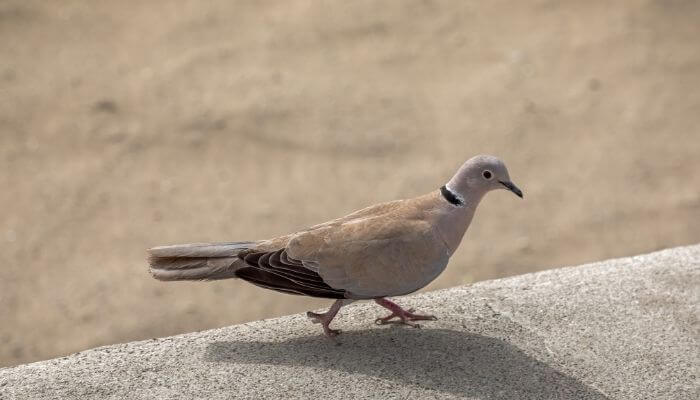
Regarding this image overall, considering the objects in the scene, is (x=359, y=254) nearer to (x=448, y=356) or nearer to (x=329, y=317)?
(x=329, y=317)

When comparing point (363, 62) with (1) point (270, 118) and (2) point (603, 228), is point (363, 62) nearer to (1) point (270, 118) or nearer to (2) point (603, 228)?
(1) point (270, 118)

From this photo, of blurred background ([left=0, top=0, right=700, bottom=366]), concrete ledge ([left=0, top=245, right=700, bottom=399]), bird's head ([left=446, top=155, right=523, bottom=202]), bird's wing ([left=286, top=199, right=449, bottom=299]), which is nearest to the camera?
concrete ledge ([left=0, top=245, right=700, bottom=399])

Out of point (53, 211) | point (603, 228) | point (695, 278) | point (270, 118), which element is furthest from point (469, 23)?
point (695, 278)

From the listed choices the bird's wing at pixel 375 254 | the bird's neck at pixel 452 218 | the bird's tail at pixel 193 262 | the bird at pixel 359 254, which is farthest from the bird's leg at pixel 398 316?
the bird's tail at pixel 193 262

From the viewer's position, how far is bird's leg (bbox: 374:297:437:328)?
3.55m

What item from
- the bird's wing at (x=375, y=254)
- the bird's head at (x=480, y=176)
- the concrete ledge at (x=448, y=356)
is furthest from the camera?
the bird's head at (x=480, y=176)

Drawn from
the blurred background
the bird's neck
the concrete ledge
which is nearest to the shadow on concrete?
the concrete ledge

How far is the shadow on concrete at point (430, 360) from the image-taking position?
3275 millimetres

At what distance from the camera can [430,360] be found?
3389 millimetres

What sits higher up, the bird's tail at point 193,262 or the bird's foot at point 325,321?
the bird's tail at point 193,262

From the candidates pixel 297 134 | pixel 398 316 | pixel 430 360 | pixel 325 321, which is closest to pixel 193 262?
pixel 325 321

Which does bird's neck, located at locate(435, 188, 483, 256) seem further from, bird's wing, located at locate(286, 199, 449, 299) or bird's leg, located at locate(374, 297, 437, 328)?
bird's leg, located at locate(374, 297, 437, 328)

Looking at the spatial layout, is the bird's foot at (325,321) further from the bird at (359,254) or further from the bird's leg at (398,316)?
the bird's leg at (398,316)

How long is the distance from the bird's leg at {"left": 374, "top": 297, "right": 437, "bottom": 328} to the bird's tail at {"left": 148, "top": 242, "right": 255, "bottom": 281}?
21.6 inches
